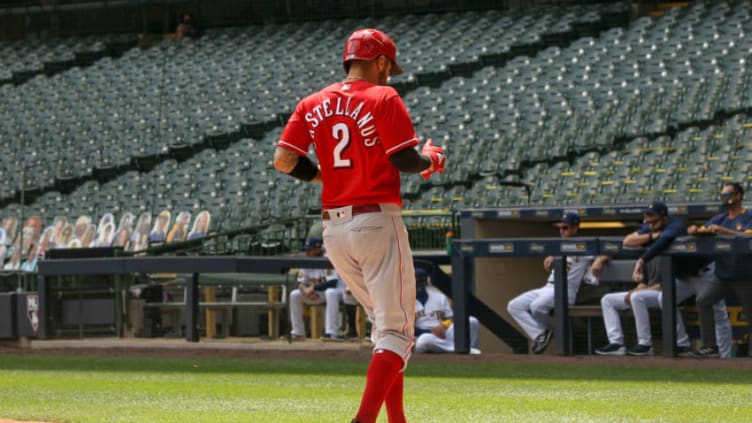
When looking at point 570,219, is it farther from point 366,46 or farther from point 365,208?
point 365,208

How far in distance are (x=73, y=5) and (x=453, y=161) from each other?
18948 millimetres

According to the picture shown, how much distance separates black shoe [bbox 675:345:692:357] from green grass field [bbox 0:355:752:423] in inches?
21.3

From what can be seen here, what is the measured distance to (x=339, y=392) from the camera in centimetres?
873

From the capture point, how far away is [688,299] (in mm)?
11438

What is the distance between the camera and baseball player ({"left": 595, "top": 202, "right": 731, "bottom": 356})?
10.8 meters

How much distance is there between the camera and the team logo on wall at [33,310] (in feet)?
46.7

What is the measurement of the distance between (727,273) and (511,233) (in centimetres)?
344

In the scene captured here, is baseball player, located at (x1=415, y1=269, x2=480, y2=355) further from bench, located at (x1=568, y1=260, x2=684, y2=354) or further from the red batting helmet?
the red batting helmet

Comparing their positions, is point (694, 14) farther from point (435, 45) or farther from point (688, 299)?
point (688, 299)

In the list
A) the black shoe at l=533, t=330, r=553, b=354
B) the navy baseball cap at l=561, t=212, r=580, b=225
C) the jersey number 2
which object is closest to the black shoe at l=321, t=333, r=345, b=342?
the black shoe at l=533, t=330, r=553, b=354

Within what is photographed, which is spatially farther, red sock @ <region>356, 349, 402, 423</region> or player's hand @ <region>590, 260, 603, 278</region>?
player's hand @ <region>590, 260, 603, 278</region>

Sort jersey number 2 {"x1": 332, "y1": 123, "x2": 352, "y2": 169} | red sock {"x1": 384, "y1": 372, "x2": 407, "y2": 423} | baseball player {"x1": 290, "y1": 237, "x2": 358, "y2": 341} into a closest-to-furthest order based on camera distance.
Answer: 1. jersey number 2 {"x1": 332, "y1": 123, "x2": 352, "y2": 169}
2. red sock {"x1": 384, "y1": 372, "x2": 407, "y2": 423}
3. baseball player {"x1": 290, "y1": 237, "x2": 358, "y2": 341}

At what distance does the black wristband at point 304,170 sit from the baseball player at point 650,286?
5.63 metres

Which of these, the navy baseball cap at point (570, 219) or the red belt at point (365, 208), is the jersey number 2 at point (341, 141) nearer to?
the red belt at point (365, 208)
